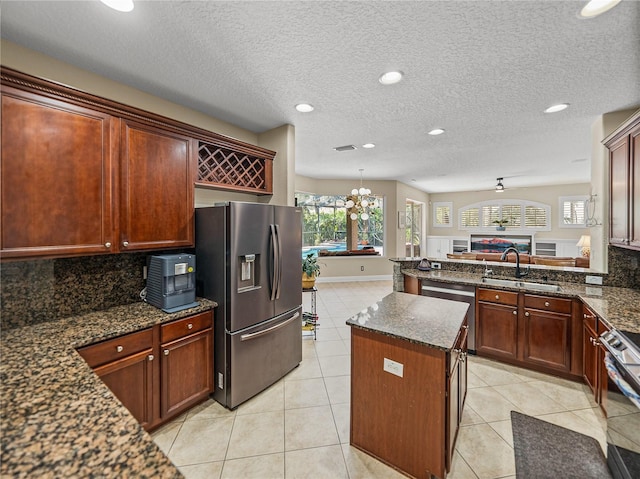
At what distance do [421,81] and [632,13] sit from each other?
3.79ft

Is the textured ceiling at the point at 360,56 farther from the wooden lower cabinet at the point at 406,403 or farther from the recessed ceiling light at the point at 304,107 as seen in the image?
the wooden lower cabinet at the point at 406,403

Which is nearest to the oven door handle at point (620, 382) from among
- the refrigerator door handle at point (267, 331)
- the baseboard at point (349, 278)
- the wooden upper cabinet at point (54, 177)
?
the refrigerator door handle at point (267, 331)

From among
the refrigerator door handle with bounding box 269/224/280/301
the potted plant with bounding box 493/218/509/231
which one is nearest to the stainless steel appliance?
the refrigerator door handle with bounding box 269/224/280/301

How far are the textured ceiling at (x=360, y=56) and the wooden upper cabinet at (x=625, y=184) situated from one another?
40cm

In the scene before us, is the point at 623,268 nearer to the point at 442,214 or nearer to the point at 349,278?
the point at 349,278

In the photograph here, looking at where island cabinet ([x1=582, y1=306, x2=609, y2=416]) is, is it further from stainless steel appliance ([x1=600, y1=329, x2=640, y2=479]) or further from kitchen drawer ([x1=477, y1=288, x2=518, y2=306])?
kitchen drawer ([x1=477, y1=288, x2=518, y2=306])

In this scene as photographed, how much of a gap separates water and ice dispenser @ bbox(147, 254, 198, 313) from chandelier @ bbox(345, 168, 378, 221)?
3850mm

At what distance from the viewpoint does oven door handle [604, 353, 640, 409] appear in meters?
1.31

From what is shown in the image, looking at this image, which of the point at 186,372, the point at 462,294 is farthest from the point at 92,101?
the point at 462,294

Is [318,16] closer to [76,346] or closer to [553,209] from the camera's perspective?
[76,346]

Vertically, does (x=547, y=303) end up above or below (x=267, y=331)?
above

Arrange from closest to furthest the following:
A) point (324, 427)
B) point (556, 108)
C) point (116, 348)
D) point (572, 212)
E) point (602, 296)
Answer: point (116, 348), point (324, 427), point (602, 296), point (556, 108), point (572, 212)

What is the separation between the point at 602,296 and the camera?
2.41 meters

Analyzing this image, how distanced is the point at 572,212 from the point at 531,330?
24.0 ft
